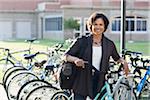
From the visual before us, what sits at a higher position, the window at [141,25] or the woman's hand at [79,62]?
the woman's hand at [79,62]

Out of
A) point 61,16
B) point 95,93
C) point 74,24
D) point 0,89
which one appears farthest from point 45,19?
point 95,93

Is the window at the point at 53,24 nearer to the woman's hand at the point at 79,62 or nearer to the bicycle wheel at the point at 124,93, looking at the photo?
the bicycle wheel at the point at 124,93

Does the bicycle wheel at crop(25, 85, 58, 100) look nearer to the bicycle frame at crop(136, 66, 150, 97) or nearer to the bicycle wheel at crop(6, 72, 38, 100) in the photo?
the bicycle wheel at crop(6, 72, 38, 100)

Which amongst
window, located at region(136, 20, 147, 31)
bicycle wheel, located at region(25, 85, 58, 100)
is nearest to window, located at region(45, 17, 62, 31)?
window, located at region(136, 20, 147, 31)

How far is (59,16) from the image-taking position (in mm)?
50312

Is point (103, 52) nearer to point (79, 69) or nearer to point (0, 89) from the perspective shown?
point (79, 69)

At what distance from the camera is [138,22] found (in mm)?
47812

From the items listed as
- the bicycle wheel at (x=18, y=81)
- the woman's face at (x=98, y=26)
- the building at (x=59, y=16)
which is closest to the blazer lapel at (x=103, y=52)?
the woman's face at (x=98, y=26)

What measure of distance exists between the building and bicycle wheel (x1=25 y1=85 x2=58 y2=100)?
36194 millimetres

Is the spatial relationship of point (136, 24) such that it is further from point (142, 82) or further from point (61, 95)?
point (61, 95)

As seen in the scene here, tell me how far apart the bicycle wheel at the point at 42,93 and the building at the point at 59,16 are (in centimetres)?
3619

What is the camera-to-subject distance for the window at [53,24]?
50.0 metres

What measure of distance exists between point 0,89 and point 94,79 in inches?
180

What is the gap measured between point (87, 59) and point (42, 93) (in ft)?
5.37
